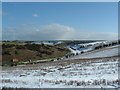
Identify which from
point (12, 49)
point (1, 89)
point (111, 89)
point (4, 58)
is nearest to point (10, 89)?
point (1, 89)

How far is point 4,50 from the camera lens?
7212cm

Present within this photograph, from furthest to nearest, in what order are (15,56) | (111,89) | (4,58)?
1. (15,56)
2. (4,58)
3. (111,89)

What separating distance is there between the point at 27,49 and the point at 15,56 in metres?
11.6

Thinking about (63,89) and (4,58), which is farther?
(4,58)

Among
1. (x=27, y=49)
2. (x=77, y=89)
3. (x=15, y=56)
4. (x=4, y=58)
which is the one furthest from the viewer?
(x=27, y=49)

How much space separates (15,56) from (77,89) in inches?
2446

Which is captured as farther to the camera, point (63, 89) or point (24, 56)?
point (24, 56)

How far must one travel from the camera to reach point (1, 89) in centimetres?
937

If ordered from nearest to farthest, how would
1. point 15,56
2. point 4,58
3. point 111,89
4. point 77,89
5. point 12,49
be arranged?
point 111,89, point 77,89, point 4,58, point 15,56, point 12,49

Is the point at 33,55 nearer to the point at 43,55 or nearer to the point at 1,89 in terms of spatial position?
the point at 43,55

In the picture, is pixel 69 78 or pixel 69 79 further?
pixel 69 78

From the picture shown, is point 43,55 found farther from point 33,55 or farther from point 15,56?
point 15,56

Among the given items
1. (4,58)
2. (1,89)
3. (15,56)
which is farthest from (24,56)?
(1,89)

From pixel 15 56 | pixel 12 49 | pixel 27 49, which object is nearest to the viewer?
pixel 15 56
